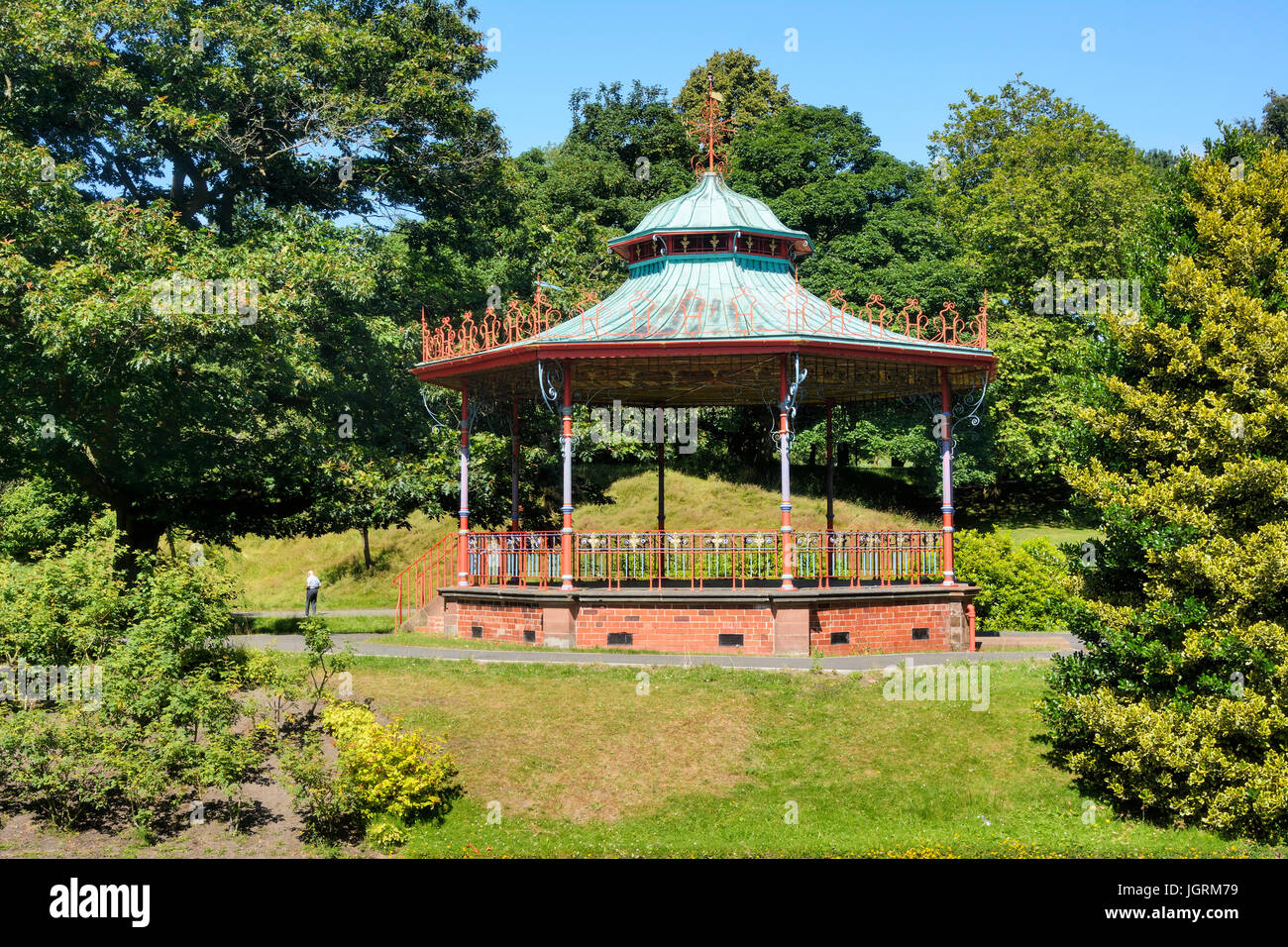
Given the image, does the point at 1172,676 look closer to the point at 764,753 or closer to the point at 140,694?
the point at 764,753

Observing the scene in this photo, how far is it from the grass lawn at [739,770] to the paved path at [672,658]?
691 millimetres

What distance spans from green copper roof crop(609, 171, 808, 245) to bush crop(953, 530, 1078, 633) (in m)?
7.65

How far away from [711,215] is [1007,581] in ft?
32.5

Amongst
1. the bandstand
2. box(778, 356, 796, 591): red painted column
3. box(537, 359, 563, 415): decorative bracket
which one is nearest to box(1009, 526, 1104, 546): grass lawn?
the bandstand

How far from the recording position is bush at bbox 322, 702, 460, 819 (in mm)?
13359

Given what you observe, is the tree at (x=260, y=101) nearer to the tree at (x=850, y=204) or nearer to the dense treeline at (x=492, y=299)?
the dense treeline at (x=492, y=299)

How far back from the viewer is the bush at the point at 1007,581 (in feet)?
80.0

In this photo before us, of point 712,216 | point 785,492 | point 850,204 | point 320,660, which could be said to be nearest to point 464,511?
point 785,492

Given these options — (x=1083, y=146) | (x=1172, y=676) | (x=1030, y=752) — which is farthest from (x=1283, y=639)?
(x=1083, y=146)

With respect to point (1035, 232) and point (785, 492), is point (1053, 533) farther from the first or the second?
point (785, 492)

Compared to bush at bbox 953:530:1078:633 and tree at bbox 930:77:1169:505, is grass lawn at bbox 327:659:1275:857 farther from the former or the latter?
tree at bbox 930:77:1169:505

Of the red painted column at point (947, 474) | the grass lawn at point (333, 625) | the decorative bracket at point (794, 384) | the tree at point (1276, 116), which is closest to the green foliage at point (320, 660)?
the grass lawn at point (333, 625)

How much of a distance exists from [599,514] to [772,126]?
18.1 m

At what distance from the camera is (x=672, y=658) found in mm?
19141
